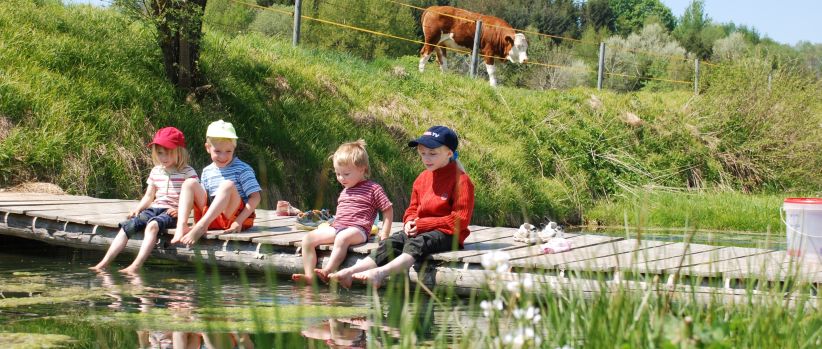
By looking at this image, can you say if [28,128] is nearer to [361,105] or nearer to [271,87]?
[271,87]

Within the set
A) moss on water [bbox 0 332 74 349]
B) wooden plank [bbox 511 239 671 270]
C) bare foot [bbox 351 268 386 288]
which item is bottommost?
moss on water [bbox 0 332 74 349]

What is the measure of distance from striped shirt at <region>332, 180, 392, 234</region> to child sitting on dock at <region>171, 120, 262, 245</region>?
2.50 ft

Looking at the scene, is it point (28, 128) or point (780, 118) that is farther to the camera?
point (780, 118)

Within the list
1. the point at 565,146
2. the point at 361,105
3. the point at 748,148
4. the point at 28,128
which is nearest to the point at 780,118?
the point at 748,148

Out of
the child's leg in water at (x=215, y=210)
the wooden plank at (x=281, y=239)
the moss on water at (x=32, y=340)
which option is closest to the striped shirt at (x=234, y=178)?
the child's leg in water at (x=215, y=210)

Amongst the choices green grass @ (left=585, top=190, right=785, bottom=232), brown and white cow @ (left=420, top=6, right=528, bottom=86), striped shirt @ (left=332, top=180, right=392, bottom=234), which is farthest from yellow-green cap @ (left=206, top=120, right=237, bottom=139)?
brown and white cow @ (left=420, top=6, right=528, bottom=86)

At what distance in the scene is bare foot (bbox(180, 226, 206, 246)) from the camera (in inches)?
309

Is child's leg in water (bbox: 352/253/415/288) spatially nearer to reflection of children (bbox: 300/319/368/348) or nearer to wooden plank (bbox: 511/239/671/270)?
wooden plank (bbox: 511/239/671/270)

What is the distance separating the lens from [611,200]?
1914cm

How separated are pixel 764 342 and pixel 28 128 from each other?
9.47 metres

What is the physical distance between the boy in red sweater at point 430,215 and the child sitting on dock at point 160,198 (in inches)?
65.0

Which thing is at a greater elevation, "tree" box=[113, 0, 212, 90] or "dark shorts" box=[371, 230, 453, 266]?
"tree" box=[113, 0, 212, 90]

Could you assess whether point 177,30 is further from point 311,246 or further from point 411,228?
point 411,228

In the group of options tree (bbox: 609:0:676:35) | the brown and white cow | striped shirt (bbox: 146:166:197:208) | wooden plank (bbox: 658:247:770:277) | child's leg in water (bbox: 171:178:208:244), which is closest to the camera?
wooden plank (bbox: 658:247:770:277)
